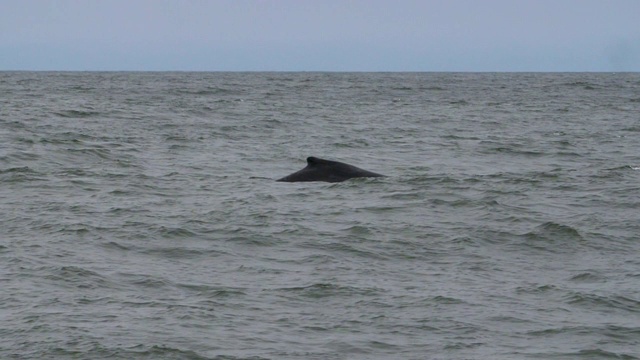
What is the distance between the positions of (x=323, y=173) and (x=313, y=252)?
6993mm

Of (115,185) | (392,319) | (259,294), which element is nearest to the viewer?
(392,319)

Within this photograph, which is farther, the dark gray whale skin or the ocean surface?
the dark gray whale skin

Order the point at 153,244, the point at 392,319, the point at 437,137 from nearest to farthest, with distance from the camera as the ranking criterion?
the point at 392,319, the point at 153,244, the point at 437,137

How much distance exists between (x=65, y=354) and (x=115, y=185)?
11.6 m

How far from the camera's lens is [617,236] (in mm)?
16875

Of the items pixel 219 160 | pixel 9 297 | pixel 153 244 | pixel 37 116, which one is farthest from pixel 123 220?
pixel 37 116

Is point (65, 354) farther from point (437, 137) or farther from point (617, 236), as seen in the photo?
point (437, 137)

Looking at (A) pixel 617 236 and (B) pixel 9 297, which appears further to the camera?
(A) pixel 617 236

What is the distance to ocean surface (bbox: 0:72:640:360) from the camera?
11.2 m

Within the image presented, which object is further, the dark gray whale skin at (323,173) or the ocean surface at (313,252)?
the dark gray whale skin at (323,173)

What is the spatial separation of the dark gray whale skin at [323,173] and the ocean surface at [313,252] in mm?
466

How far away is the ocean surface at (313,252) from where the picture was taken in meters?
11.2

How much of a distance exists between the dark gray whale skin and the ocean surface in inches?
18.4

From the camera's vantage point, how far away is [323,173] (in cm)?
2230
